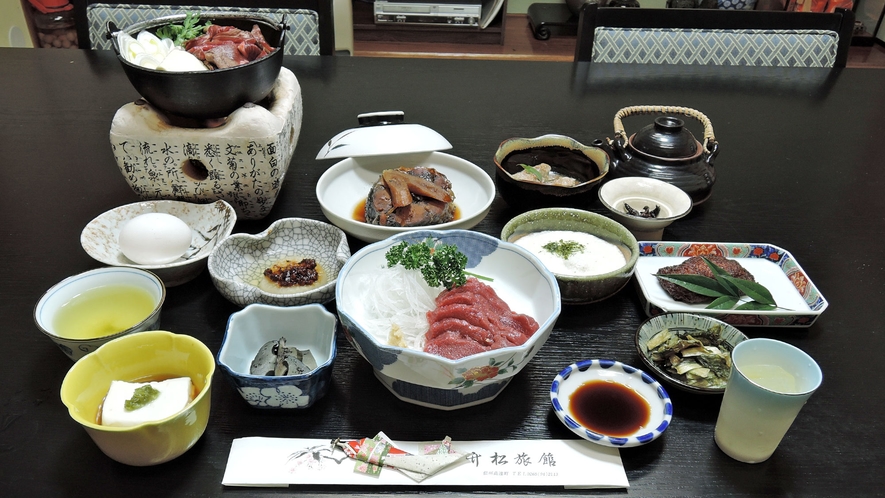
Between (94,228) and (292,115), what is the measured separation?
516 mm

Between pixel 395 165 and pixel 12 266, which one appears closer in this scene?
pixel 12 266

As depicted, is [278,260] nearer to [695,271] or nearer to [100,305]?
[100,305]

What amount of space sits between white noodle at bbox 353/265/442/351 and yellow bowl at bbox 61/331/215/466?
10.9 inches

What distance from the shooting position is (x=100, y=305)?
1.13m

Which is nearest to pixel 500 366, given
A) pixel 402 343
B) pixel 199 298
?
pixel 402 343

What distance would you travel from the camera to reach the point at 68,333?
107 cm

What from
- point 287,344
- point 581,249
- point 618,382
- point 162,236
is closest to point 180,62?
point 162,236

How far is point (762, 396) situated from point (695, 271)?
17.1 inches

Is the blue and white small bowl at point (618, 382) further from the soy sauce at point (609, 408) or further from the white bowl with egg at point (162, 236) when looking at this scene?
the white bowl with egg at point (162, 236)

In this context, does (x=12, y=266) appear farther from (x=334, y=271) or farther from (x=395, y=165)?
(x=395, y=165)

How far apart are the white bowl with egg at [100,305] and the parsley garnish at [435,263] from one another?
0.44m

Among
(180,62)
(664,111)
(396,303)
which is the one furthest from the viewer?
(664,111)

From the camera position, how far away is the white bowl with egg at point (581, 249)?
3.92 ft

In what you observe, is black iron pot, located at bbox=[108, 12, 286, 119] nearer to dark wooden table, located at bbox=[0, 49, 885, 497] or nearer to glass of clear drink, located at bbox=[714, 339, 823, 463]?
dark wooden table, located at bbox=[0, 49, 885, 497]
